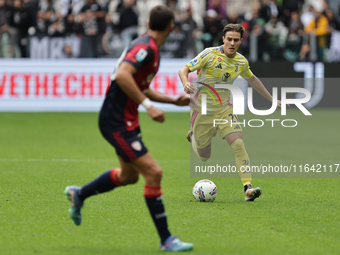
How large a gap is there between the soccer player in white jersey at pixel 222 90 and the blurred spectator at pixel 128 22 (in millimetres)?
11050

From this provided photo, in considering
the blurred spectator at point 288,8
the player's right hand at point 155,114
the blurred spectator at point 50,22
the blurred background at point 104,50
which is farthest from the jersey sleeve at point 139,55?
the blurred spectator at point 288,8

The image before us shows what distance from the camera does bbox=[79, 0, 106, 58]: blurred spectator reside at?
18.5 m

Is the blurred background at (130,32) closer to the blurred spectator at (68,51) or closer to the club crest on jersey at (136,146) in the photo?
the blurred spectator at (68,51)

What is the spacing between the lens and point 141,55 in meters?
4.72

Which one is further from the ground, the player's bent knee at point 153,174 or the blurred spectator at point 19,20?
the player's bent knee at point 153,174

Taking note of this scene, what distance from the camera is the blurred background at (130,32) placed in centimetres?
1845

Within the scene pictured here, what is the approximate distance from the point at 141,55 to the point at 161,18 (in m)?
0.38

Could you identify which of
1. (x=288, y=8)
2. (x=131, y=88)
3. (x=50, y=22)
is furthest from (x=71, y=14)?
(x=131, y=88)

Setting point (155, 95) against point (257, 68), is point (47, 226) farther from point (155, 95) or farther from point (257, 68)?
point (257, 68)

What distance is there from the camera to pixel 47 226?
18.5 ft

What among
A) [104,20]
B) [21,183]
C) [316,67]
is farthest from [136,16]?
[21,183]

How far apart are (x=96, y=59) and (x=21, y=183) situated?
35.1 ft

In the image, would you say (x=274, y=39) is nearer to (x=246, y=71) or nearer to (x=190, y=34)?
(x=190, y=34)

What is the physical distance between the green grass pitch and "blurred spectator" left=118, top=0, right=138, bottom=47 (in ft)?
21.5
